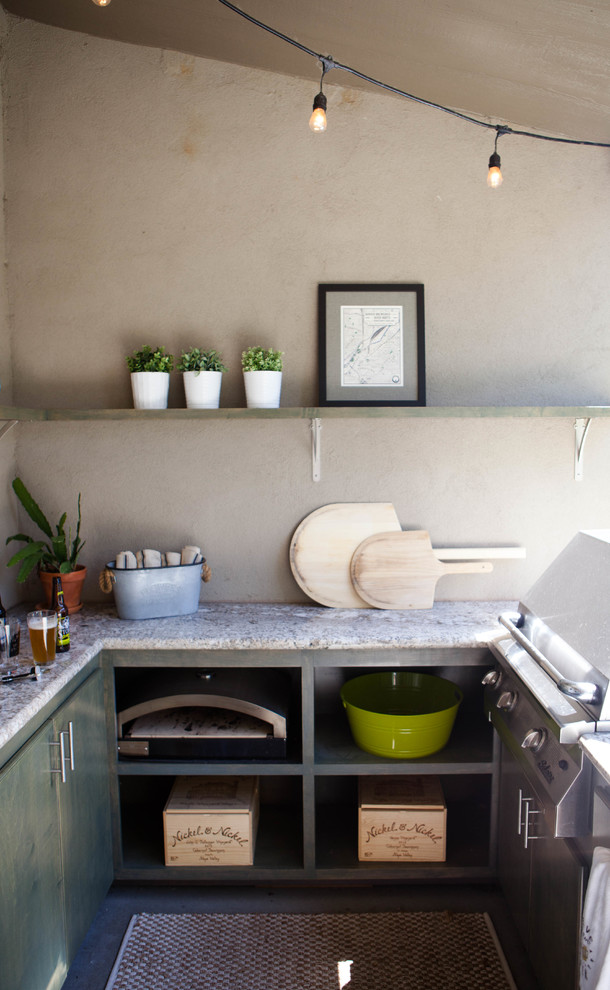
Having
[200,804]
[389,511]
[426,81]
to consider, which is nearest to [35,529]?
[200,804]

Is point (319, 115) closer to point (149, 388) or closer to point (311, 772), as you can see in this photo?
point (149, 388)

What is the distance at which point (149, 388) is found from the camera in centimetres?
259

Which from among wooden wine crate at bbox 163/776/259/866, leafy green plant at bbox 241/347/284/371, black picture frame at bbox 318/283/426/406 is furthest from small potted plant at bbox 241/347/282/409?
wooden wine crate at bbox 163/776/259/866

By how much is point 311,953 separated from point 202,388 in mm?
1923

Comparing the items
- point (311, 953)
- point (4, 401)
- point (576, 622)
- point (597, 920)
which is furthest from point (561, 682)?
point (4, 401)

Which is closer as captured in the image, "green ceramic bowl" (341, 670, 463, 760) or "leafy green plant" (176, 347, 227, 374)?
"green ceramic bowl" (341, 670, 463, 760)

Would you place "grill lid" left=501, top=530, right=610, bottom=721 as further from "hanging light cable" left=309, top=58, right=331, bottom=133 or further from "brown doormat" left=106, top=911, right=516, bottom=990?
"hanging light cable" left=309, top=58, right=331, bottom=133

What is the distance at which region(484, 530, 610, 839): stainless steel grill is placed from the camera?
1569 millimetres

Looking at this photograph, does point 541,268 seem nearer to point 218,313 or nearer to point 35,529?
point 218,313

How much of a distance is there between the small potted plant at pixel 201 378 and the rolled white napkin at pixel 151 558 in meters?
0.57

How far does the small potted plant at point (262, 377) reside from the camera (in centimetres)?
257

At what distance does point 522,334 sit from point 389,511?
0.90m

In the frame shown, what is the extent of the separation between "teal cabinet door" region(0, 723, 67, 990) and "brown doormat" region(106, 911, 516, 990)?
0.35m

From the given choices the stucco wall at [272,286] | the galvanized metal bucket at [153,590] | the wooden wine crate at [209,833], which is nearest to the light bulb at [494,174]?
the stucco wall at [272,286]
